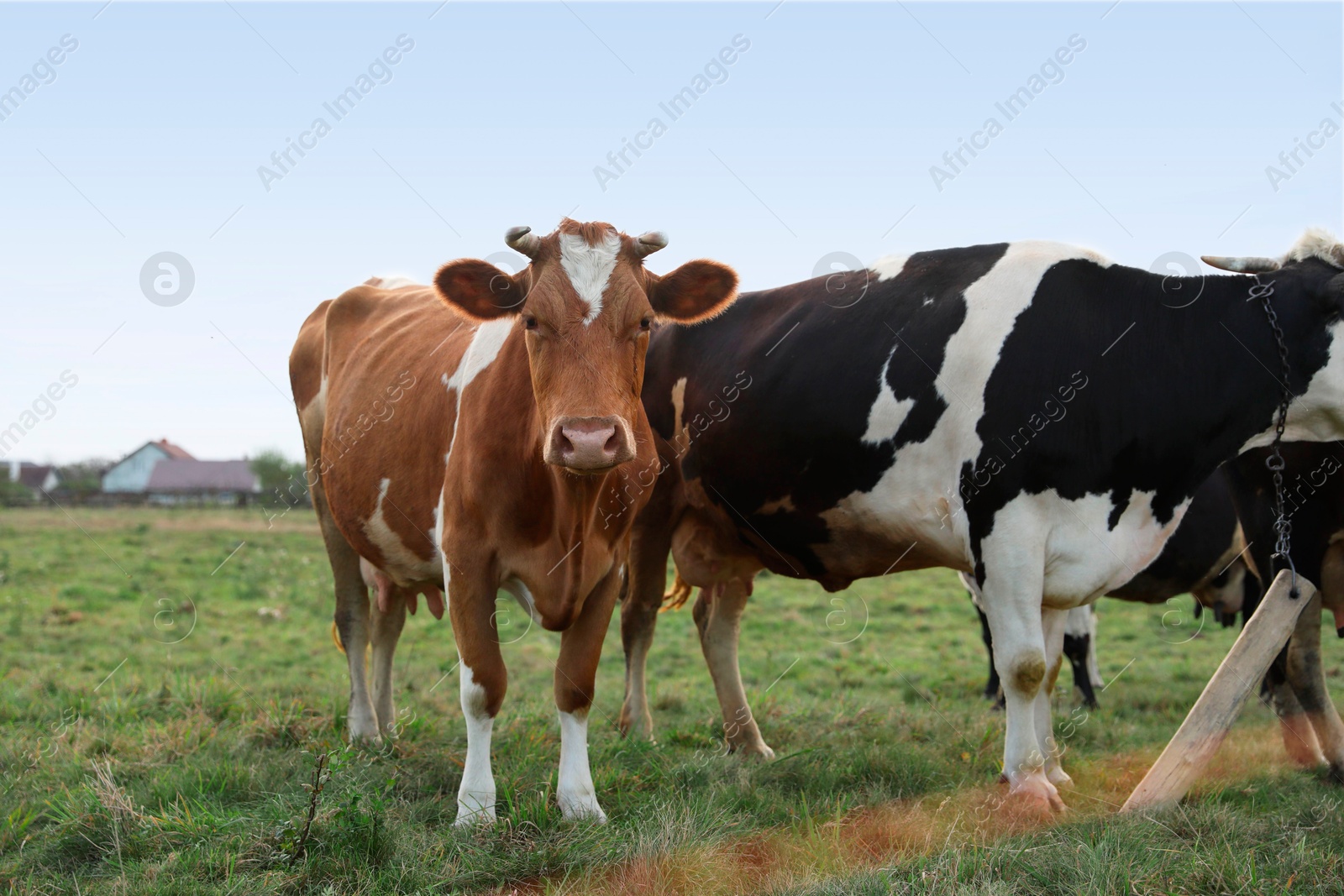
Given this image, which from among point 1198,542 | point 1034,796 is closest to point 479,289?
point 1034,796

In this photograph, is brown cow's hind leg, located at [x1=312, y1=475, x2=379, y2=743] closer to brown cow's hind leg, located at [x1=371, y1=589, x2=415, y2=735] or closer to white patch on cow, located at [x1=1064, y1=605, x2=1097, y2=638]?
brown cow's hind leg, located at [x1=371, y1=589, x2=415, y2=735]

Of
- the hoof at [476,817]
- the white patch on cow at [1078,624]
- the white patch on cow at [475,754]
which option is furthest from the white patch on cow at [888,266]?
the white patch on cow at [1078,624]

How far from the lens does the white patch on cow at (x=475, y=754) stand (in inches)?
172

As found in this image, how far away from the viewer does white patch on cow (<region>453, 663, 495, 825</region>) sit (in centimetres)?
436

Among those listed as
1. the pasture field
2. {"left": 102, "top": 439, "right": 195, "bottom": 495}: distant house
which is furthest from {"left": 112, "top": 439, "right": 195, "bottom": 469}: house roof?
the pasture field

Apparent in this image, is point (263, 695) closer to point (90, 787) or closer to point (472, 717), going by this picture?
point (90, 787)

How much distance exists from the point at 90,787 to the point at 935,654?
329 inches

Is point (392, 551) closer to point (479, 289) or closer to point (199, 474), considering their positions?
Result: point (479, 289)

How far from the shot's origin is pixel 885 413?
523 cm

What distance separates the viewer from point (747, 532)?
238 inches

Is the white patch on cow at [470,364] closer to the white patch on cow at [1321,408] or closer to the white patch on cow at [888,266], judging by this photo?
the white patch on cow at [888,266]

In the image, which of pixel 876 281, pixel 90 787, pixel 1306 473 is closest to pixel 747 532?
pixel 876 281

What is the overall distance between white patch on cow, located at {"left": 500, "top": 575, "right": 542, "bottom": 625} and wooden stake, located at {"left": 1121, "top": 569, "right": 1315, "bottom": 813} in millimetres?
2661

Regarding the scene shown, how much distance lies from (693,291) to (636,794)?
7.54 ft
